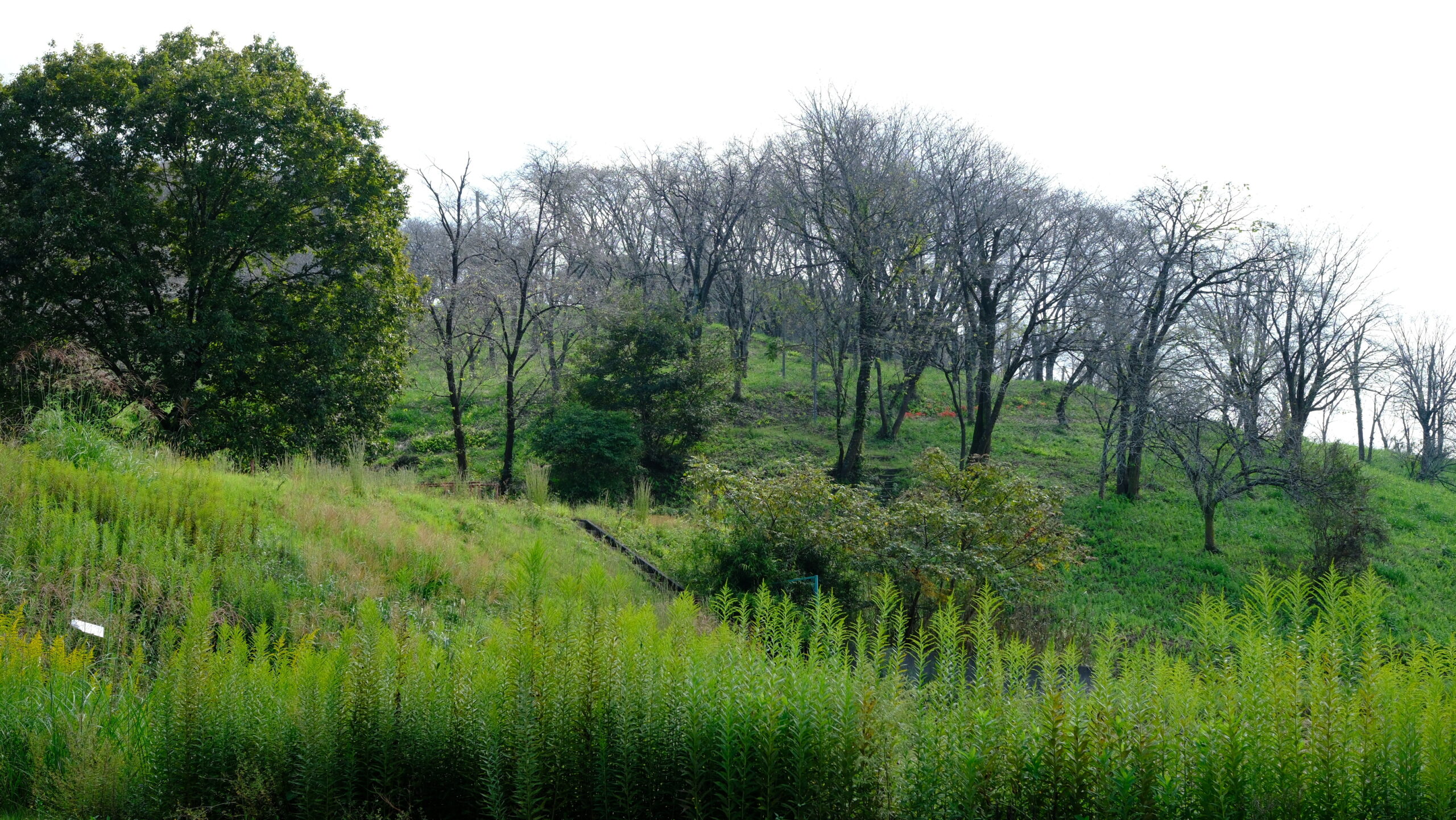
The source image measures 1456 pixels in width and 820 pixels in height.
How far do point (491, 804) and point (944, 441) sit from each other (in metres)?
29.1

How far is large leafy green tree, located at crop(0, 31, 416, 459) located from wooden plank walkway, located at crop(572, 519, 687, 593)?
6.56 metres

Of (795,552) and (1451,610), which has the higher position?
(795,552)

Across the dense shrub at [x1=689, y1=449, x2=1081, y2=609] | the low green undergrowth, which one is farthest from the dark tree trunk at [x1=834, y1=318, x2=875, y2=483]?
the low green undergrowth

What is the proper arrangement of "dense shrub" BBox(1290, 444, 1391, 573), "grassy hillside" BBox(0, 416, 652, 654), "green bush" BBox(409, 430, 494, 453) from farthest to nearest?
"green bush" BBox(409, 430, 494, 453)
"dense shrub" BBox(1290, 444, 1391, 573)
"grassy hillside" BBox(0, 416, 652, 654)

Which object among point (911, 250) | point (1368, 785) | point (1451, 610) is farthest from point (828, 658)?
point (911, 250)

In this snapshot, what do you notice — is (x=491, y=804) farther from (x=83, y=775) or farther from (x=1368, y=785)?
(x=1368, y=785)

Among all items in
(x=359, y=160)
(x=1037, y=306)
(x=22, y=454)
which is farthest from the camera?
(x=1037, y=306)

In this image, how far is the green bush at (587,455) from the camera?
75.0ft

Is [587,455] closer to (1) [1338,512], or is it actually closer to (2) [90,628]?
(1) [1338,512]

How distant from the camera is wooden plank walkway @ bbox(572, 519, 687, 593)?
461 inches

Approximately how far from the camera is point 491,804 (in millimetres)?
3148

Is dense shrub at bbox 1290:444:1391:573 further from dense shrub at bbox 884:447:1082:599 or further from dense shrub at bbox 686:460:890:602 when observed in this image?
dense shrub at bbox 686:460:890:602

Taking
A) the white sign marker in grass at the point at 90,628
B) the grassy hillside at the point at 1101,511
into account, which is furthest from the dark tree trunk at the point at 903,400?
the white sign marker in grass at the point at 90,628

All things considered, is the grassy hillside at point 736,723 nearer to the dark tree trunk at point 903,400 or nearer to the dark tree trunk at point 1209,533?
the dark tree trunk at point 1209,533
